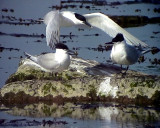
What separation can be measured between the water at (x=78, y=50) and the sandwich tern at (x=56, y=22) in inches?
53.5

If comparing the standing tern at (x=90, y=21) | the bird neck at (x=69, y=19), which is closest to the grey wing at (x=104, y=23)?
the standing tern at (x=90, y=21)

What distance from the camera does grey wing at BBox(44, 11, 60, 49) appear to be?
12809mm

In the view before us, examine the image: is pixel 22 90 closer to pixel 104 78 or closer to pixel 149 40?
pixel 104 78

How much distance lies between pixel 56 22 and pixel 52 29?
0.45 meters

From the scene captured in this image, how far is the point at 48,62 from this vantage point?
11.7 metres

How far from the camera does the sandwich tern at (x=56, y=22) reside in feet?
42.3

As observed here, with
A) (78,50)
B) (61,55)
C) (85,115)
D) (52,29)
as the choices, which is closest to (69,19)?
(52,29)

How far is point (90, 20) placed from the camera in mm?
14375

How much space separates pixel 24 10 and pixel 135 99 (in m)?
17.6

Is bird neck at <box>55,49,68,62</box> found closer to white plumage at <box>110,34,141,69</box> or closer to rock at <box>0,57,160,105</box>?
rock at <box>0,57,160,105</box>

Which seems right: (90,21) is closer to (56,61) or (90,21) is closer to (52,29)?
(52,29)

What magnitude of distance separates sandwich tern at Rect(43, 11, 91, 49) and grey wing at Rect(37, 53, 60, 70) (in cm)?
68

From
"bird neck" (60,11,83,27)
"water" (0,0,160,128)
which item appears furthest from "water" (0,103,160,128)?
"bird neck" (60,11,83,27)

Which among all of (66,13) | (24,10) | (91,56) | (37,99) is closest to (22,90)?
(37,99)
